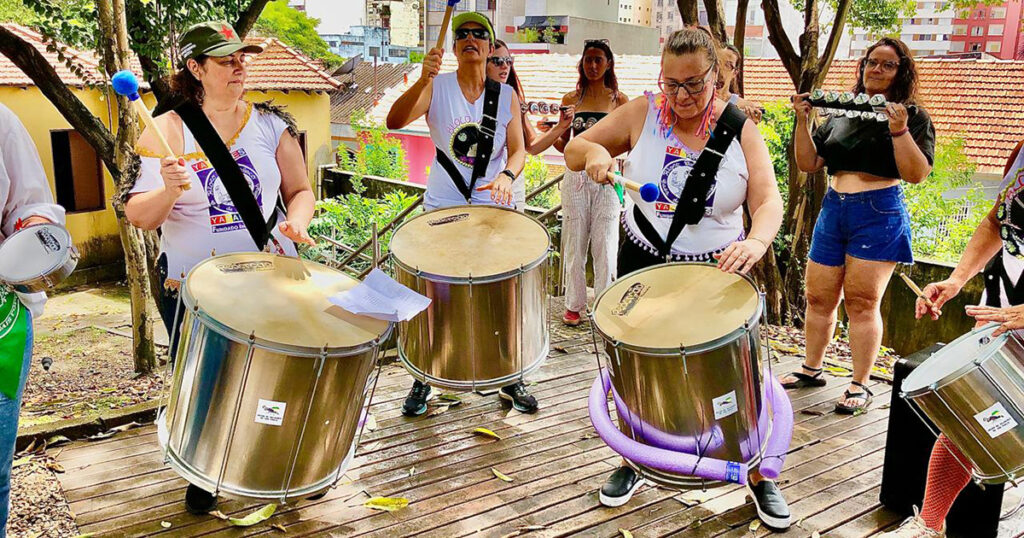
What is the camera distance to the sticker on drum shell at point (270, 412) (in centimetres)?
231

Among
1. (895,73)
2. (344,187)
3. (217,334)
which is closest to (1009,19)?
(344,187)

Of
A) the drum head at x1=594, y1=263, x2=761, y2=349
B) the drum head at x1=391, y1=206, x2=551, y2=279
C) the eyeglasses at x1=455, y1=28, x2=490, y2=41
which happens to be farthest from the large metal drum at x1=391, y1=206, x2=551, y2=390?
the eyeglasses at x1=455, y1=28, x2=490, y2=41

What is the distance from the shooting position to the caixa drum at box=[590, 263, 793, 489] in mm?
2393

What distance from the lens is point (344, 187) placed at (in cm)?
1463

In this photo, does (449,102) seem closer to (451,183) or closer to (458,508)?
(451,183)

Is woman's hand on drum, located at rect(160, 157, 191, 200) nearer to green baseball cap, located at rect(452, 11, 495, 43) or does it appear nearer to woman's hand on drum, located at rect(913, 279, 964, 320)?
green baseball cap, located at rect(452, 11, 495, 43)

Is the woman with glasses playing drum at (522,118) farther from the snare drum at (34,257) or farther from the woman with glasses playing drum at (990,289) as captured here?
→ the snare drum at (34,257)

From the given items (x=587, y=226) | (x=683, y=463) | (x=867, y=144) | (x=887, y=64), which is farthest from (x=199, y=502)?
(x=887, y=64)

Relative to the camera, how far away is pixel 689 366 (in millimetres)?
2371

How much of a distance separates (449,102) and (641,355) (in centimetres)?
198

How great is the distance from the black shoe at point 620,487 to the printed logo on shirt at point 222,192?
5.57ft

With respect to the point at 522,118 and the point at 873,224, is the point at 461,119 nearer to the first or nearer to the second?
the point at 522,118

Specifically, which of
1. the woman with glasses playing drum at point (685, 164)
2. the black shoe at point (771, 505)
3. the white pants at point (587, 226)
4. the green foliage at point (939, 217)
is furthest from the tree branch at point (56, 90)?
the green foliage at point (939, 217)

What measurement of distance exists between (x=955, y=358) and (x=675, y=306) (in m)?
0.86
